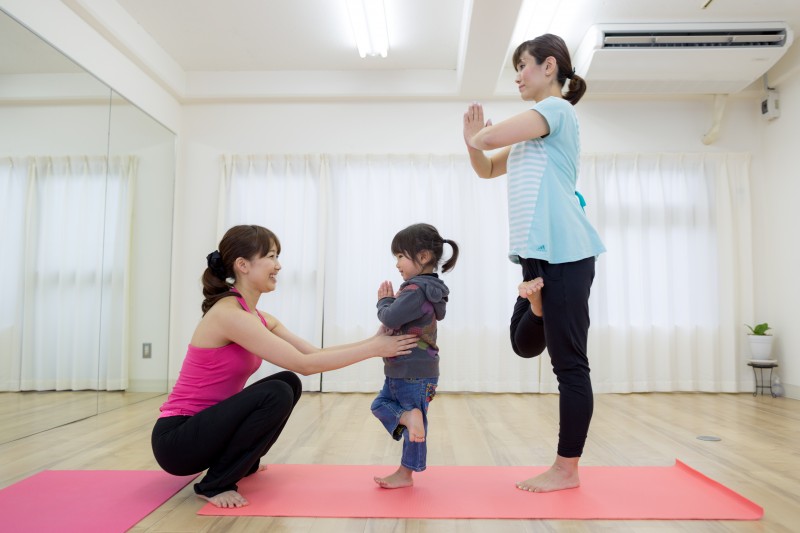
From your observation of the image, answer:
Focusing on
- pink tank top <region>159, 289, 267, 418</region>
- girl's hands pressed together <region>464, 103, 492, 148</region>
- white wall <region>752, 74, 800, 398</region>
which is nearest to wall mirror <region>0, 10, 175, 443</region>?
pink tank top <region>159, 289, 267, 418</region>

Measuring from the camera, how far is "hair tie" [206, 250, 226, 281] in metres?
1.94

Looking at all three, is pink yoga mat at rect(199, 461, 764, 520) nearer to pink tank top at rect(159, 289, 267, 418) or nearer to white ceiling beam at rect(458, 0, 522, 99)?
pink tank top at rect(159, 289, 267, 418)

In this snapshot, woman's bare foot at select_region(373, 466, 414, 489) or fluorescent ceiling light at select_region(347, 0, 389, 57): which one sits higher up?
fluorescent ceiling light at select_region(347, 0, 389, 57)

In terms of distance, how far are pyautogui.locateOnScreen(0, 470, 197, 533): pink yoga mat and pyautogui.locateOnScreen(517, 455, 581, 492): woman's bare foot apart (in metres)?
1.20

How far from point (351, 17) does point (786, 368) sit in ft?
13.8

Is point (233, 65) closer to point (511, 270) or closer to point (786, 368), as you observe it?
point (511, 270)

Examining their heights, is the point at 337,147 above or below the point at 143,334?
above

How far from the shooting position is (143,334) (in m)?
4.26

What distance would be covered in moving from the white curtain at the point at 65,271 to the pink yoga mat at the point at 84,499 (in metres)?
1.12

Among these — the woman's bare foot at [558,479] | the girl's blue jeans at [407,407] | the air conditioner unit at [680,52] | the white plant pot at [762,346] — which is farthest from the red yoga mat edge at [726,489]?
the air conditioner unit at [680,52]

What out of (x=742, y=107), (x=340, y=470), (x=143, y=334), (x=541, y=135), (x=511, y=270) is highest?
(x=742, y=107)

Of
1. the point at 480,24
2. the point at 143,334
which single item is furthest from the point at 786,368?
the point at 143,334

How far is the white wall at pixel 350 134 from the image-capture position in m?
4.87

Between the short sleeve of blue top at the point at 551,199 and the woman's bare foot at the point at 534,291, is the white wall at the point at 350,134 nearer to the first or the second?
the short sleeve of blue top at the point at 551,199
